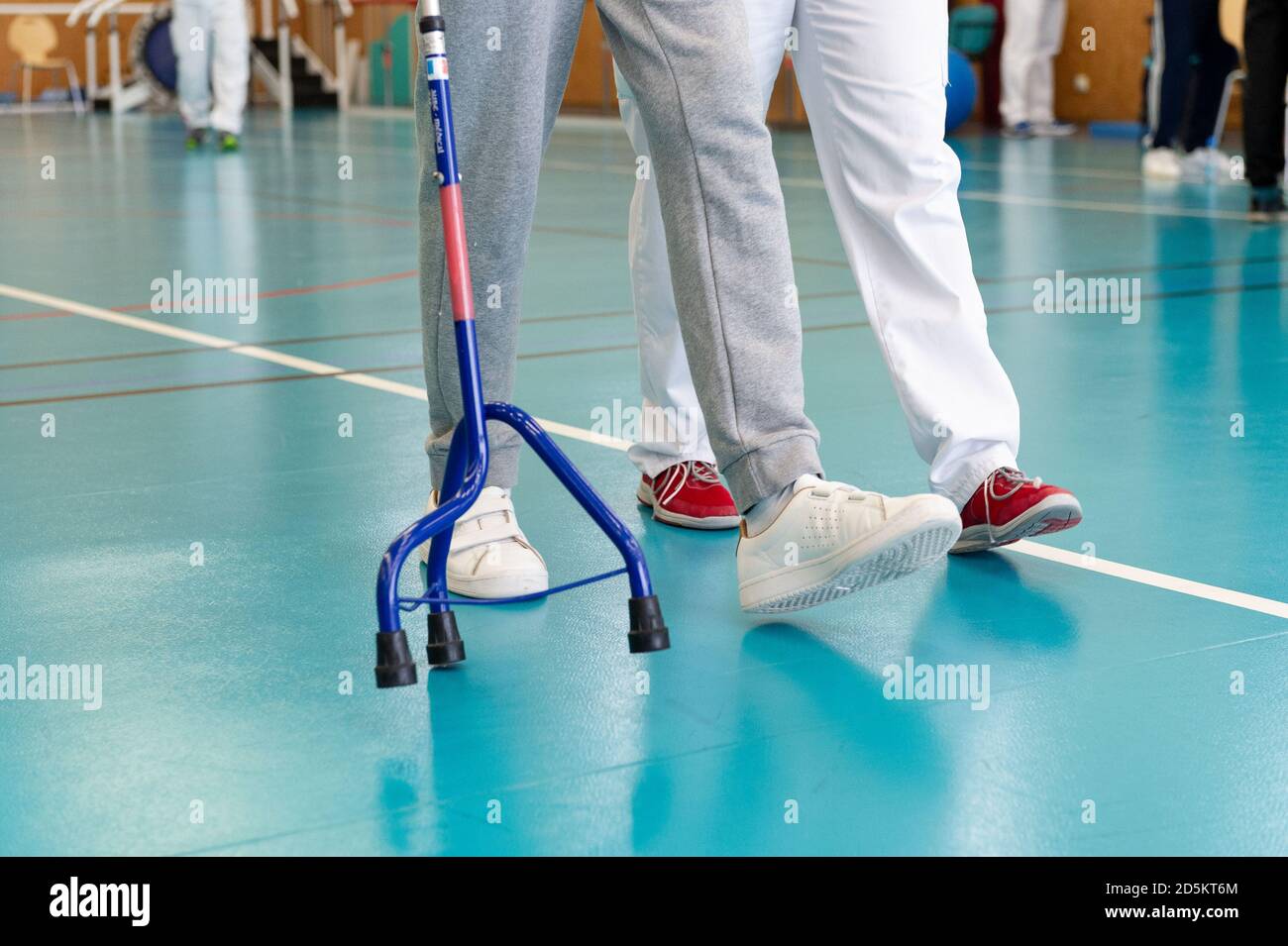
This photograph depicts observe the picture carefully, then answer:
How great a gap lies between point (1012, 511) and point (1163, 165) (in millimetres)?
6332

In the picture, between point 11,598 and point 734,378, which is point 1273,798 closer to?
point 734,378

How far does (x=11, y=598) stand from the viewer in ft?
7.39

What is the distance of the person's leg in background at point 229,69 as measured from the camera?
1157 centimetres

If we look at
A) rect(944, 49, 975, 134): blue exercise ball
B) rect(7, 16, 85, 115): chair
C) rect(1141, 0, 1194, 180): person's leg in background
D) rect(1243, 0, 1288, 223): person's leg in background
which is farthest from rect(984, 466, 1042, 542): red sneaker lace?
rect(7, 16, 85, 115): chair

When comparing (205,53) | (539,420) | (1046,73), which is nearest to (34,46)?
(205,53)

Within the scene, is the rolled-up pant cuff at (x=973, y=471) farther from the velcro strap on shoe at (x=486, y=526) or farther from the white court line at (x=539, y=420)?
the velcro strap on shoe at (x=486, y=526)

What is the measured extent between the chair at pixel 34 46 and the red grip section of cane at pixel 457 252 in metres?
16.9

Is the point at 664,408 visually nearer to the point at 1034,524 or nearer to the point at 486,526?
the point at 486,526

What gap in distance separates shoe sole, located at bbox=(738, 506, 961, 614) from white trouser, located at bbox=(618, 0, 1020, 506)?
379 millimetres

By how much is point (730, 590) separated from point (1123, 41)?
11111 mm

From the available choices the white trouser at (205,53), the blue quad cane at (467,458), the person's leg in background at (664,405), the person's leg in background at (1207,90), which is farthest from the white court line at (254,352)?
the white trouser at (205,53)

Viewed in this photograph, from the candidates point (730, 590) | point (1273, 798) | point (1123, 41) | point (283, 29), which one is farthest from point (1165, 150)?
point (283, 29)

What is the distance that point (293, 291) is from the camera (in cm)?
517
